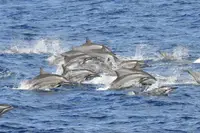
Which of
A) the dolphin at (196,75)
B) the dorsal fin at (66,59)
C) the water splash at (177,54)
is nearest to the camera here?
the dolphin at (196,75)

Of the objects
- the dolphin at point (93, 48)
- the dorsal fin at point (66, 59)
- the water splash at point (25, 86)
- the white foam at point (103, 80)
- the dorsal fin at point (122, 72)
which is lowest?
the white foam at point (103, 80)

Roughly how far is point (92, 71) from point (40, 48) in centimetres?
1086

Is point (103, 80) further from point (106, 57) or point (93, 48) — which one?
point (93, 48)

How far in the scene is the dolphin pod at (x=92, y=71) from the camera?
39.6 metres

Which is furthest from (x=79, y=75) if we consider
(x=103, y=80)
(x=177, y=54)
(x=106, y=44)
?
(x=106, y=44)

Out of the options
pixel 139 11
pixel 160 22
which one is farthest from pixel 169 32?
pixel 139 11

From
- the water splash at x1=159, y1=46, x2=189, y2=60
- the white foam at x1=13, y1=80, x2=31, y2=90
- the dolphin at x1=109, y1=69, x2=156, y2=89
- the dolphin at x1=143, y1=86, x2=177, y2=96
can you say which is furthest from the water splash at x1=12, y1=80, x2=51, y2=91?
the water splash at x1=159, y1=46, x2=189, y2=60

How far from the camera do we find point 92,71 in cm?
4138

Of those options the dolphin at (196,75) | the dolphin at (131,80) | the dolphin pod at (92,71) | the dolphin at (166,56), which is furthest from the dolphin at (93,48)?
the dolphin at (196,75)

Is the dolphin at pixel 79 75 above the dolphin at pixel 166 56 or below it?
above

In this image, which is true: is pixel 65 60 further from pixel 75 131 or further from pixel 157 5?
pixel 157 5

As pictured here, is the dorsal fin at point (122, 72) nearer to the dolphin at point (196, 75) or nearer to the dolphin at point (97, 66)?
the dolphin at point (97, 66)

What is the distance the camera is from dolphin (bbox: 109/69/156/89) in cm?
3944

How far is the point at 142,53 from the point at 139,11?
15207 millimetres
